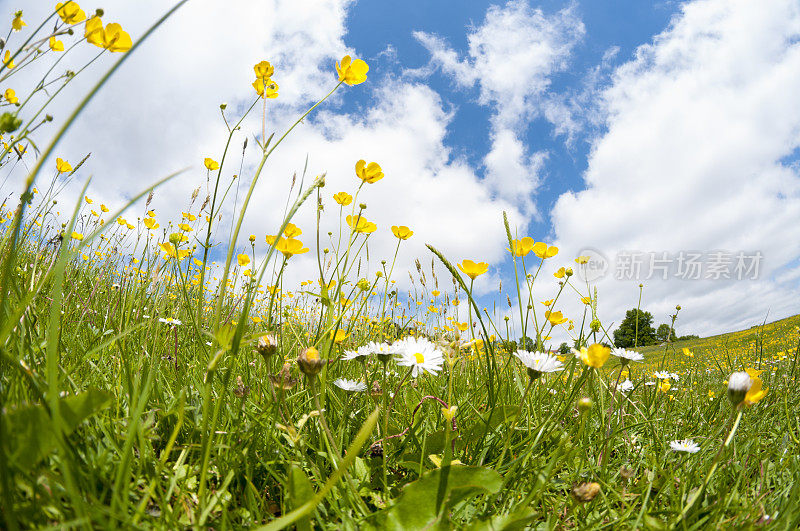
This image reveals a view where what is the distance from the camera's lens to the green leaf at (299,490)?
2.18ft

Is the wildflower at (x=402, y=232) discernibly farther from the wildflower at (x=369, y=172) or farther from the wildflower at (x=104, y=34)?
the wildflower at (x=104, y=34)

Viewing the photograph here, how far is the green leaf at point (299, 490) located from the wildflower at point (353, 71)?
0.99 meters

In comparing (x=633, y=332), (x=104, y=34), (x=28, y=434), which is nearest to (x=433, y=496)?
(x=28, y=434)

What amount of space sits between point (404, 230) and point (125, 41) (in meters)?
1.05

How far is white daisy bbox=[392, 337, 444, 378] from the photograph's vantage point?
1.03 m

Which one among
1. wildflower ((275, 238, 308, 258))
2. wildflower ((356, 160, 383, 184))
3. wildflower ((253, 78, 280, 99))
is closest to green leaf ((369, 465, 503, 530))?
wildflower ((275, 238, 308, 258))

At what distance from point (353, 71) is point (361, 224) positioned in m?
0.48

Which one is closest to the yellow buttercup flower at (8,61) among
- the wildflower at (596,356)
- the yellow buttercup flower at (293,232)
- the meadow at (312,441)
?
the meadow at (312,441)

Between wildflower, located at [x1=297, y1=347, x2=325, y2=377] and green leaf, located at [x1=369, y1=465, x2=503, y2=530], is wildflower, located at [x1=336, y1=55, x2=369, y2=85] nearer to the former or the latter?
wildflower, located at [x1=297, y1=347, x2=325, y2=377]

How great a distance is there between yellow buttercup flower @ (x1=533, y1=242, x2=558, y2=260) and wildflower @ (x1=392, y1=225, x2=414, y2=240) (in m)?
0.46

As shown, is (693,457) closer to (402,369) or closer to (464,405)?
(464,405)

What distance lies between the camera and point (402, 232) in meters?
1.64

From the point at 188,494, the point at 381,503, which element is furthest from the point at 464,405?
the point at 188,494

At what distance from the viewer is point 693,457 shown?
127 cm
